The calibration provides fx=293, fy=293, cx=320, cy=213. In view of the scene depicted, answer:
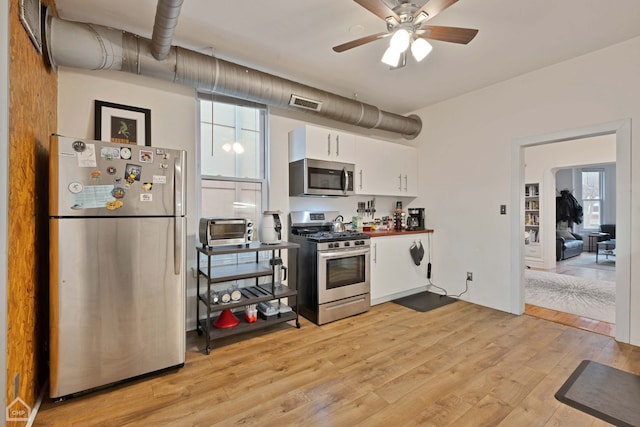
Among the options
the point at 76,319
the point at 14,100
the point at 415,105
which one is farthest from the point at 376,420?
the point at 415,105

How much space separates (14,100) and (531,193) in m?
8.12

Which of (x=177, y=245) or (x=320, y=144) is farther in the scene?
(x=320, y=144)

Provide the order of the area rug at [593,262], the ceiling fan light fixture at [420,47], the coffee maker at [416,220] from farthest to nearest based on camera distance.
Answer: the area rug at [593,262] → the coffee maker at [416,220] → the ceiling fan light fixture at [420,47]

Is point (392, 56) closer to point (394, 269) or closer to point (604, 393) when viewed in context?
point (394, 269)

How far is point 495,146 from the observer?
3641 mm

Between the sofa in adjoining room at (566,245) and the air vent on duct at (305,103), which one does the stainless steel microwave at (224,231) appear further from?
the sofa in adjoining room at (566,245)

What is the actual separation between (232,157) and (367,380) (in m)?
2.59

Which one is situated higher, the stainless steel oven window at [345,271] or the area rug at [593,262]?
the stainless steel oven window at [345,271]

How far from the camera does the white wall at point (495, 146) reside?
274cm

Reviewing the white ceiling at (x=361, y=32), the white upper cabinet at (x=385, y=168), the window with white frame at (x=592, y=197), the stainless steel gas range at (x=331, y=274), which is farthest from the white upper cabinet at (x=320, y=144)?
the window with white frame at (x=592, y=197)

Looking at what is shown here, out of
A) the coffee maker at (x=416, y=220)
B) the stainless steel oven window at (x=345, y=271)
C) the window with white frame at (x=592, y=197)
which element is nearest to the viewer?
the stainless steel oven window at (x=345, y=271)

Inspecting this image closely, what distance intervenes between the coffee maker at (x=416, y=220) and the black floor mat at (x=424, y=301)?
0.98 m

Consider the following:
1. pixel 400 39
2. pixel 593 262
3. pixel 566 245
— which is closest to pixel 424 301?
pixel 400 39

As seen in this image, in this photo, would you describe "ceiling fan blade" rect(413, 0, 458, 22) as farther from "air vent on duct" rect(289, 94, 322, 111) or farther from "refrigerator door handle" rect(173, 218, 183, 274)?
"refrigerator door handle" rect(173, 218, 183, 274)
